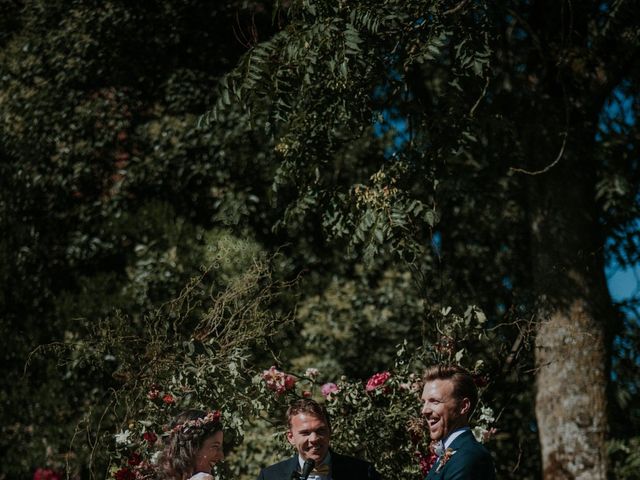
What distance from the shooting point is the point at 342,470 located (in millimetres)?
5027

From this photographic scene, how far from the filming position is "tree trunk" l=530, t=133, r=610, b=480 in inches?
324

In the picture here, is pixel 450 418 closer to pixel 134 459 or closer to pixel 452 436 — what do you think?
pixel 452 436

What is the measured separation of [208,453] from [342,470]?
0.98 meters

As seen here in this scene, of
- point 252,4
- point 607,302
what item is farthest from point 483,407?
point 252,4

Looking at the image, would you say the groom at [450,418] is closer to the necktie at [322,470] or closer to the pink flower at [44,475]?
the necktie at [322,470]

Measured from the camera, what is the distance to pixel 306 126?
7.44 m

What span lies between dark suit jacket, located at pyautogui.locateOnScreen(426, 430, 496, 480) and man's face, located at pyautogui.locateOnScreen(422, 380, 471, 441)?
11cm

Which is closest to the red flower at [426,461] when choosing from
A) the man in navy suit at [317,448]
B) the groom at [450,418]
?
the man in navy suit at [317,448]

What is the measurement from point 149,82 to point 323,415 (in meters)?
6.99

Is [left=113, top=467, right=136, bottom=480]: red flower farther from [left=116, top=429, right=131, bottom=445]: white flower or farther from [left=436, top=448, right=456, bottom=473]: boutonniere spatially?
[left=436, top=448, right=456, bottom=473]: boutonniere

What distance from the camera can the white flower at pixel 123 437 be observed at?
570 centimetres

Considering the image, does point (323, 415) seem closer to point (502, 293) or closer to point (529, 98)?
point (529, 98)

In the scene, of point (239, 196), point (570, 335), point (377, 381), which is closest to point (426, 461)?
point (377, 381)

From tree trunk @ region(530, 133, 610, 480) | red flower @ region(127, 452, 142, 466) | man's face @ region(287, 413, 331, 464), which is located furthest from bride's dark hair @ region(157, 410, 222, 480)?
tree trunk @ region(530, 133, 610, 480)
